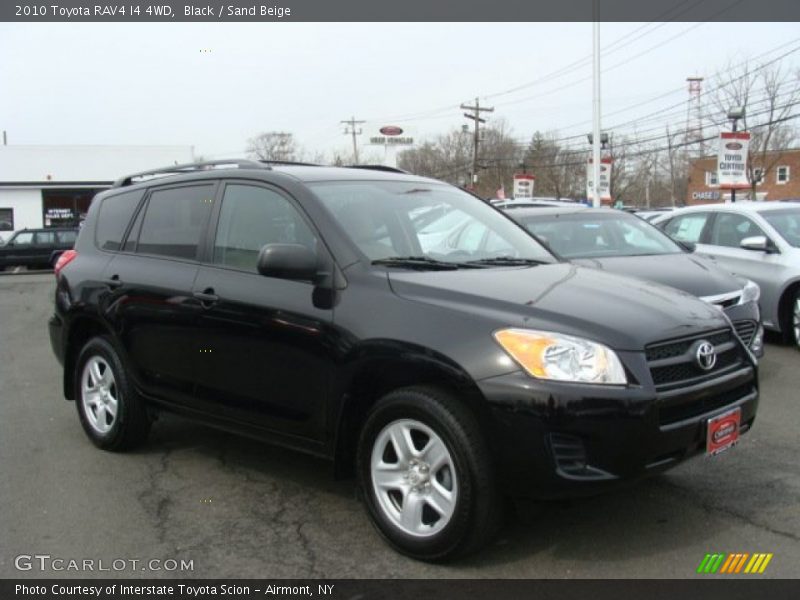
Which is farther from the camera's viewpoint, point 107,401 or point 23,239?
point 23,239

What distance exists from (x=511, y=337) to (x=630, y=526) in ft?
4.30

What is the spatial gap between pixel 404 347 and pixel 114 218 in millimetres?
3053

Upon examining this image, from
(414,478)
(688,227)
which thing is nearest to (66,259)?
(414,478)

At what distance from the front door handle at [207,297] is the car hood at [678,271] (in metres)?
3.06

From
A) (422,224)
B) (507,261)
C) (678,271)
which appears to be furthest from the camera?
(678,271)

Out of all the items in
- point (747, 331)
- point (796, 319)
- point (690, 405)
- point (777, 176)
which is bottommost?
point (796, 319)

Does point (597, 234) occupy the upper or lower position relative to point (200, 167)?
lower

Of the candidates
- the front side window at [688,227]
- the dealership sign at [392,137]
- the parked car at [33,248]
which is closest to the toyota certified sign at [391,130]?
the dealership sign at [392,137]

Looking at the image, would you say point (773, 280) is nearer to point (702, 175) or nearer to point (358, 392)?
point (358, 392)

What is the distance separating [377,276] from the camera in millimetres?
3615

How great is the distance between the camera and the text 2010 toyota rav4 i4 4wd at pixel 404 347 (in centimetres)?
305

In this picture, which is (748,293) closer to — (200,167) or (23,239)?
(200,167)

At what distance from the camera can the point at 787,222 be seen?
8562mm

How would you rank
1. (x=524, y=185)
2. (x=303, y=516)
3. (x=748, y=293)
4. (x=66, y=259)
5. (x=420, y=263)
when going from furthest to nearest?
(x=524, y=185) < (x=748, y=293) < (x=66, y=259) < (x=303, y=516) < (x=420, y=263)
